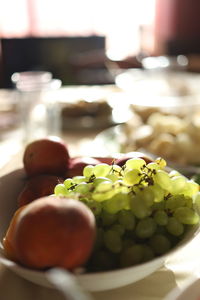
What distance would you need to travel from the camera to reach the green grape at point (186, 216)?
1.56 feet

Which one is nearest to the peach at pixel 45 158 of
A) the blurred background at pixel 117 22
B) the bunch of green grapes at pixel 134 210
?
the bunch of green grapes at pixel 134 210

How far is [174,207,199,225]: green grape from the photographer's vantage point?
0.48 meters

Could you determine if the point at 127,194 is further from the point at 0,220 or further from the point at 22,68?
the point at 22,68

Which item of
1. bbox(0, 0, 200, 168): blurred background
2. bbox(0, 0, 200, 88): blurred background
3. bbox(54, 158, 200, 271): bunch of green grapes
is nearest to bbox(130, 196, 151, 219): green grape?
bbox(54, 158, 200, 271): bunch of green grapes

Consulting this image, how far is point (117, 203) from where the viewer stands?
448 mm

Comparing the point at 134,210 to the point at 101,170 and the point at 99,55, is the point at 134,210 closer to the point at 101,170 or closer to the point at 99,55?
the point at 101,170

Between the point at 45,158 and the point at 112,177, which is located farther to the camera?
the point at 45,158

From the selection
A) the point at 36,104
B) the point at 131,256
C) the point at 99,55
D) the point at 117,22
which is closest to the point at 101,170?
the point at 131,256

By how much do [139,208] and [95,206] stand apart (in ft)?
0.16

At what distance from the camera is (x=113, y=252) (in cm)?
43

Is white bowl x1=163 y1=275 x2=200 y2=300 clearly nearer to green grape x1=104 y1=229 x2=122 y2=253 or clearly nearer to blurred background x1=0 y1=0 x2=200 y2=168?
green grape x1=104 y1=229 x2=122 y2=253

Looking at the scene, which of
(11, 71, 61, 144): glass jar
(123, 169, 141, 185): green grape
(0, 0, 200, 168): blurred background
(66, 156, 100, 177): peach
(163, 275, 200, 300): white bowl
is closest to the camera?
(163, 275, 200, 300): white bowl

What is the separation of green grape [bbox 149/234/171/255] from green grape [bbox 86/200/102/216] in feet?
0.22

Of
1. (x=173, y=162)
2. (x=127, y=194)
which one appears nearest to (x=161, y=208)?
(x=127, y=194)
